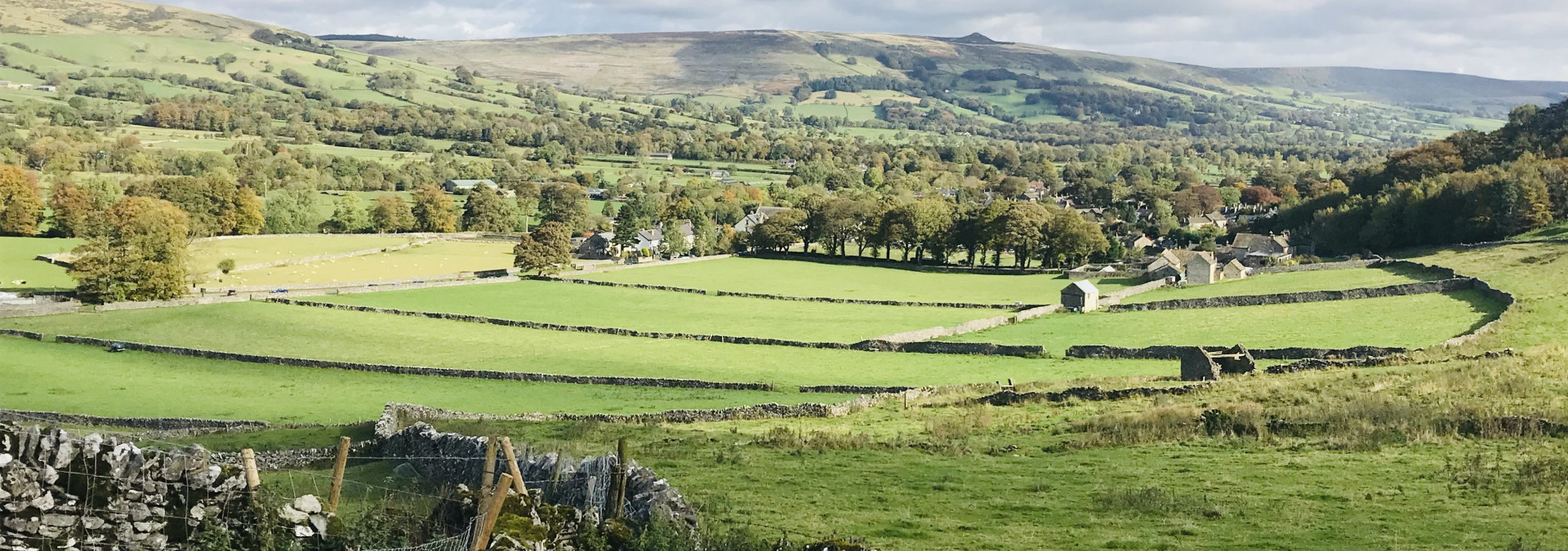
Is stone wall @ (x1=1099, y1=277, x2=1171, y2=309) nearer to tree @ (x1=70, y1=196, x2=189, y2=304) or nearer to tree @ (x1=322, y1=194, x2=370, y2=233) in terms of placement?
tree @ (x1=70, y1=196, x2=189, y2=304)

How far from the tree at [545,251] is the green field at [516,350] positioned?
79.2ft

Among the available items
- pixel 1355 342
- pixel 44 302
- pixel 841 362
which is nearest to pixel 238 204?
pixel 44 302

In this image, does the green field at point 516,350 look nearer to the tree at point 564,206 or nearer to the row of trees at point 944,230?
the row of trees at point 944,230

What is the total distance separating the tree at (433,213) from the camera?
423 ft

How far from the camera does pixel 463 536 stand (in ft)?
42.6

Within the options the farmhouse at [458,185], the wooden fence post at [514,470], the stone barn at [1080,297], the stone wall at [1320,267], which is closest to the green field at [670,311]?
the stone barn at [1080,297]

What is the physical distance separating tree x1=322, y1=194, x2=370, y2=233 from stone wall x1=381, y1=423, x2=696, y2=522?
108 metres

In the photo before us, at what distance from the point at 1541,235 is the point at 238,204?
101550 mm

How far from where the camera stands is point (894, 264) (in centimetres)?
10400

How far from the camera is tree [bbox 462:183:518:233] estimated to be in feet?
436

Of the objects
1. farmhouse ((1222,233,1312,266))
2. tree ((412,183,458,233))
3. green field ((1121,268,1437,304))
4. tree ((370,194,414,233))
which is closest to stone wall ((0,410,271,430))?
green field ((1121,268,1437,304))

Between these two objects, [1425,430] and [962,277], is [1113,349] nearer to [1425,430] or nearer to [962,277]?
[1425,430]

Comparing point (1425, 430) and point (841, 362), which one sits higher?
point (1425, 430)

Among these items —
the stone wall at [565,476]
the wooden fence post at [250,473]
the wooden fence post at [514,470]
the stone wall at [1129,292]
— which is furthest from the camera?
the stone wall at [1129,292]
